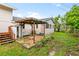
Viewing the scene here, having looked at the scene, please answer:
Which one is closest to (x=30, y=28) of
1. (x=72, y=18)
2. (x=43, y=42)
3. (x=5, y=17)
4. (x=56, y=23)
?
(x=43, y=42)

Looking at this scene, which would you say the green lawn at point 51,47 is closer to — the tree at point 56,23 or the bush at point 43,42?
the bush at point 43,42

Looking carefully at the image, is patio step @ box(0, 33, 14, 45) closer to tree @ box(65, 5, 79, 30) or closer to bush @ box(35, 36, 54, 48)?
bush @ box(35, 36, 54, 48)

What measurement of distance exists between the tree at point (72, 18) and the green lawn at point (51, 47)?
0.23m

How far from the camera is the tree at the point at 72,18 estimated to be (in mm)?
3904

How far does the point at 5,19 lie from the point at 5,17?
0.25 ft

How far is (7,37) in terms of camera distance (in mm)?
4531

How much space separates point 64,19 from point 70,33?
0.33 metres

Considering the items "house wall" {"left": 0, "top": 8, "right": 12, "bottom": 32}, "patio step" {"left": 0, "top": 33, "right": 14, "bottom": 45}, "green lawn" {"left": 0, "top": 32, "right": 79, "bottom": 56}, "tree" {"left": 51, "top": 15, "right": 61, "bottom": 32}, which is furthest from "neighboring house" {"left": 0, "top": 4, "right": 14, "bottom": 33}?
"tree" {"left": 51, "top": 15, "right": 61, "bottom": 32}

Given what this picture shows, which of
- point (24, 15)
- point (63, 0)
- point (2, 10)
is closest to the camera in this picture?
point (63, 0)

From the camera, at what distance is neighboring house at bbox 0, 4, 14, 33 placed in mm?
4325

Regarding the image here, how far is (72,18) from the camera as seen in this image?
392cm

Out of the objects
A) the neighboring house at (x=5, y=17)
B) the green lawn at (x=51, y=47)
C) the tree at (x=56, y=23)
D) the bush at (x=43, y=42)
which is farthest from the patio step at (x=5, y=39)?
the tree at (x=56, y=23)

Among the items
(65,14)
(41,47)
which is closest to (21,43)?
(41,47)

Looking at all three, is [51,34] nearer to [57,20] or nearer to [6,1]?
[57,20]
